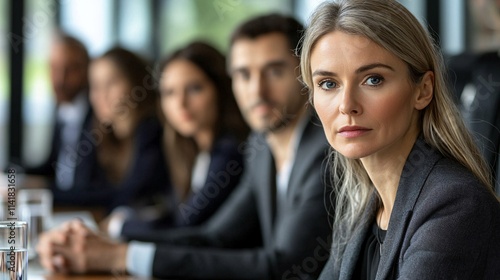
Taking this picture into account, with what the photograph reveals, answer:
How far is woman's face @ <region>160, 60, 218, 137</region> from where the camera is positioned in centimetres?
379

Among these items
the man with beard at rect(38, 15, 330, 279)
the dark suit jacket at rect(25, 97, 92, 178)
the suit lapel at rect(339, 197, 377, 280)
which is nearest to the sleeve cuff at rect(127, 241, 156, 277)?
the man with beard at rect(38, 15, 330, 279)

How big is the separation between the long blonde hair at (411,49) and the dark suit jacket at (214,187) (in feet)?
5.78

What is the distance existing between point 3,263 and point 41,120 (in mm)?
6328

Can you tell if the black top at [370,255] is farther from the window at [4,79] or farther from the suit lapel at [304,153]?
the window at [4,79]

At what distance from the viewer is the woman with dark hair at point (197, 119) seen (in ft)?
12.1

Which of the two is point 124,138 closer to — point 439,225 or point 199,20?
point 199,20

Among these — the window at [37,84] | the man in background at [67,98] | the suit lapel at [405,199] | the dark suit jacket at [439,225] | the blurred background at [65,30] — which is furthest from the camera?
the window at [37,84]

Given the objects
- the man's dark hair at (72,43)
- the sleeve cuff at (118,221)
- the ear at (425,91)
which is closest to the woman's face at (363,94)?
the ear at (425,91)

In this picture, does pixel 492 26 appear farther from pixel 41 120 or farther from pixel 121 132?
pixel 41 120

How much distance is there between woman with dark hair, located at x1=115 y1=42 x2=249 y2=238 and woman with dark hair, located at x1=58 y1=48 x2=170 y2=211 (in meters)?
0.42

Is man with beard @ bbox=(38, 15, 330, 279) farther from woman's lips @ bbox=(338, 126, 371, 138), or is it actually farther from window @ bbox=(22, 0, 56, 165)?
window @ bbox=(22, 0, 56, 165)

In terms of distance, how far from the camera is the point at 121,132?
16.0ft

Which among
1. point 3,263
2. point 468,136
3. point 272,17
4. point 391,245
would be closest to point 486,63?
point 272,17

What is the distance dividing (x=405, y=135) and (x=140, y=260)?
1.01 metres
